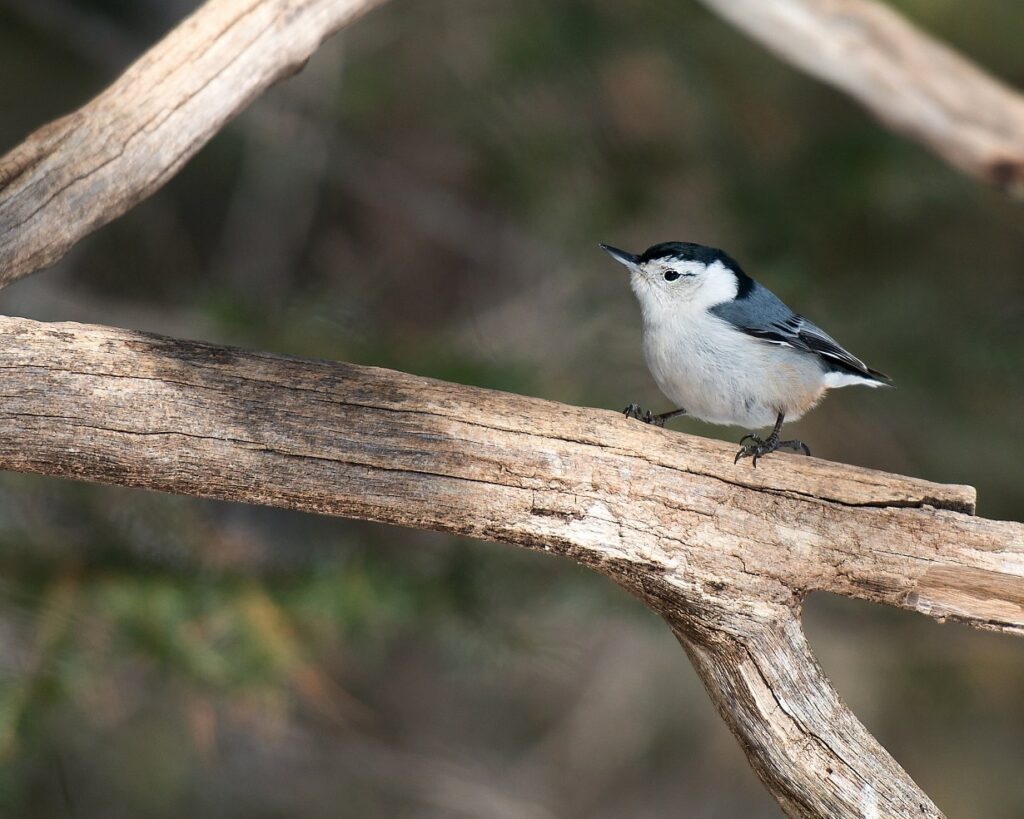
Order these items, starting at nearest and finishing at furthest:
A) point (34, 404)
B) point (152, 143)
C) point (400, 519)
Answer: point (34, 404) < point (400, 519) < point (152, 143)

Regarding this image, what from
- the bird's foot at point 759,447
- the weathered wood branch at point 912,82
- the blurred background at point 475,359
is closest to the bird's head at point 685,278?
the bird's foot at point 759,447

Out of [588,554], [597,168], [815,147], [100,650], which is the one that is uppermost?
[597,168]

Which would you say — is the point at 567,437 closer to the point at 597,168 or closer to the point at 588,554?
the point at 588,554

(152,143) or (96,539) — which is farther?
(96,539)

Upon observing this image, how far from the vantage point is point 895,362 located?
3.49 m

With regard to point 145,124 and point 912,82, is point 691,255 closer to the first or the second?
point 912,82

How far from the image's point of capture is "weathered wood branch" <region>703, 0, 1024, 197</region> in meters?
2.77

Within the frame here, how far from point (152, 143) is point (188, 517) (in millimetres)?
1271

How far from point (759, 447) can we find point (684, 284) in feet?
1.75

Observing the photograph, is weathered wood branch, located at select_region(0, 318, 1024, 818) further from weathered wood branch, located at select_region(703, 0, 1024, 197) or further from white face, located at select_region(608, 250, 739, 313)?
weathered wood branch, located at select_region(703, 0, 1024, 197)

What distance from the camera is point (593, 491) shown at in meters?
Answer: 1.77

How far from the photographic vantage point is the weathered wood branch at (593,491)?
1650 millimetres

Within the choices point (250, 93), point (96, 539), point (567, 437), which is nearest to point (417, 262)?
point (96, 539)

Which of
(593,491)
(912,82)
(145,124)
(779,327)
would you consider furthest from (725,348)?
(145,124)
